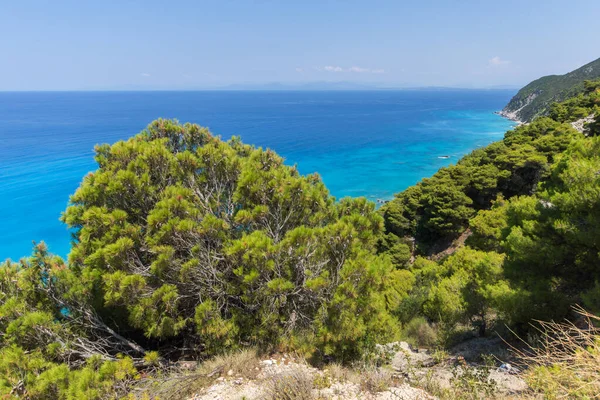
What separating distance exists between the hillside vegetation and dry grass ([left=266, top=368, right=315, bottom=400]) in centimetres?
82

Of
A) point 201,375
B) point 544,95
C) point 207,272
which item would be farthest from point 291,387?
point 544,95

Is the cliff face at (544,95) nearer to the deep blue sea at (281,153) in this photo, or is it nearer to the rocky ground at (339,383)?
the deep blue sea at (281,153)

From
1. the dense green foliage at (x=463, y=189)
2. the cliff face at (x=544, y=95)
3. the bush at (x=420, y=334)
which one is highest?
the cliff face at (x=544, y=95)

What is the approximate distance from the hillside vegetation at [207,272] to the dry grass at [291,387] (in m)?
0.82

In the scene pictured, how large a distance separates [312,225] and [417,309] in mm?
6692

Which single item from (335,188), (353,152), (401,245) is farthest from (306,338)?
(353,152)

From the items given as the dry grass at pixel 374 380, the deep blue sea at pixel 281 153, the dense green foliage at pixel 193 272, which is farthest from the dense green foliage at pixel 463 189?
the dry grass at pixel 374 380

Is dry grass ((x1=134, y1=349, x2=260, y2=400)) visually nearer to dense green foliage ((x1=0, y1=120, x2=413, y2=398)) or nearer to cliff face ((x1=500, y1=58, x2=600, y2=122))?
dense green foliage ((x1=0, y1=120, x2=413, y2=398))

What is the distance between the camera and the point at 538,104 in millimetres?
77438

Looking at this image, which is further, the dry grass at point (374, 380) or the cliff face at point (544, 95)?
the cliff face at point (544, 95)

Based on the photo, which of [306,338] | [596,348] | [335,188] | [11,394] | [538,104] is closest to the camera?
[596,348]

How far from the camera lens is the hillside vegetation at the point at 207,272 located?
447 centimetres

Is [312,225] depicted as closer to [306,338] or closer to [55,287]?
[306,338]

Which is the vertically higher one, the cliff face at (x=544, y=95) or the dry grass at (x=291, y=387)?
the cliff face at (x=544, y=95)
